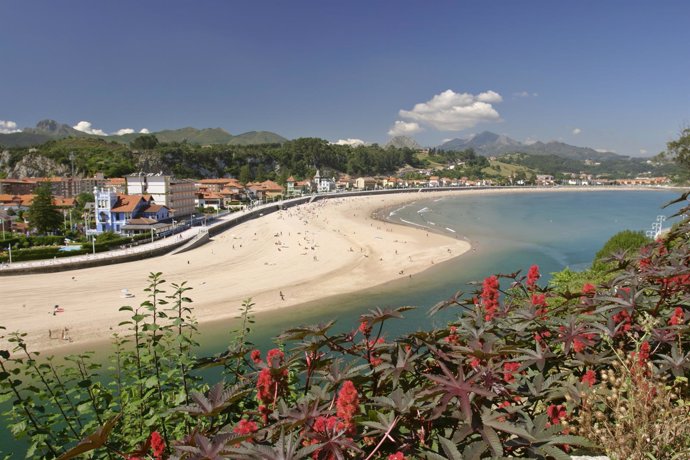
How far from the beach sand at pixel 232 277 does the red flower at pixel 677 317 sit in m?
17.3

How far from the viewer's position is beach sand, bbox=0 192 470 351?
2061cm

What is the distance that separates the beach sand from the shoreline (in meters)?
0.06

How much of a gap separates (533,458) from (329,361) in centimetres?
131

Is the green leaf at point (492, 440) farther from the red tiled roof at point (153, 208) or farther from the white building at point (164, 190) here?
the white building at point (164, 190)

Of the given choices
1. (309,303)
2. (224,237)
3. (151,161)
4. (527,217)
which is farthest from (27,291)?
(151,161)

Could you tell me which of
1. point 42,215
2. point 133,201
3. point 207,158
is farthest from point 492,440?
point 207,158

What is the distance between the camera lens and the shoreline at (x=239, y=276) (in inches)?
818

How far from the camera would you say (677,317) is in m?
3.26

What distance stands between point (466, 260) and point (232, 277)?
18.8 m

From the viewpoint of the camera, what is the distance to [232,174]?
11544 cm

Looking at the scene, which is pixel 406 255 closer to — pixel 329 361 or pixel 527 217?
pixel 329 361

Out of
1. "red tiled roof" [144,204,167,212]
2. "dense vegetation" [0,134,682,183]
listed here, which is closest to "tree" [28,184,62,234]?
"red tiled roof" [144,204,167,212]

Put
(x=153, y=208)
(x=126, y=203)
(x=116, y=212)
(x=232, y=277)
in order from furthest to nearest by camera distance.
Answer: (x=153, y=208), (x=126, y=203), (x=116, y=212), (x=232, y=277)

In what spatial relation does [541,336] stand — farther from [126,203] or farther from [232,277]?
[126,203]
